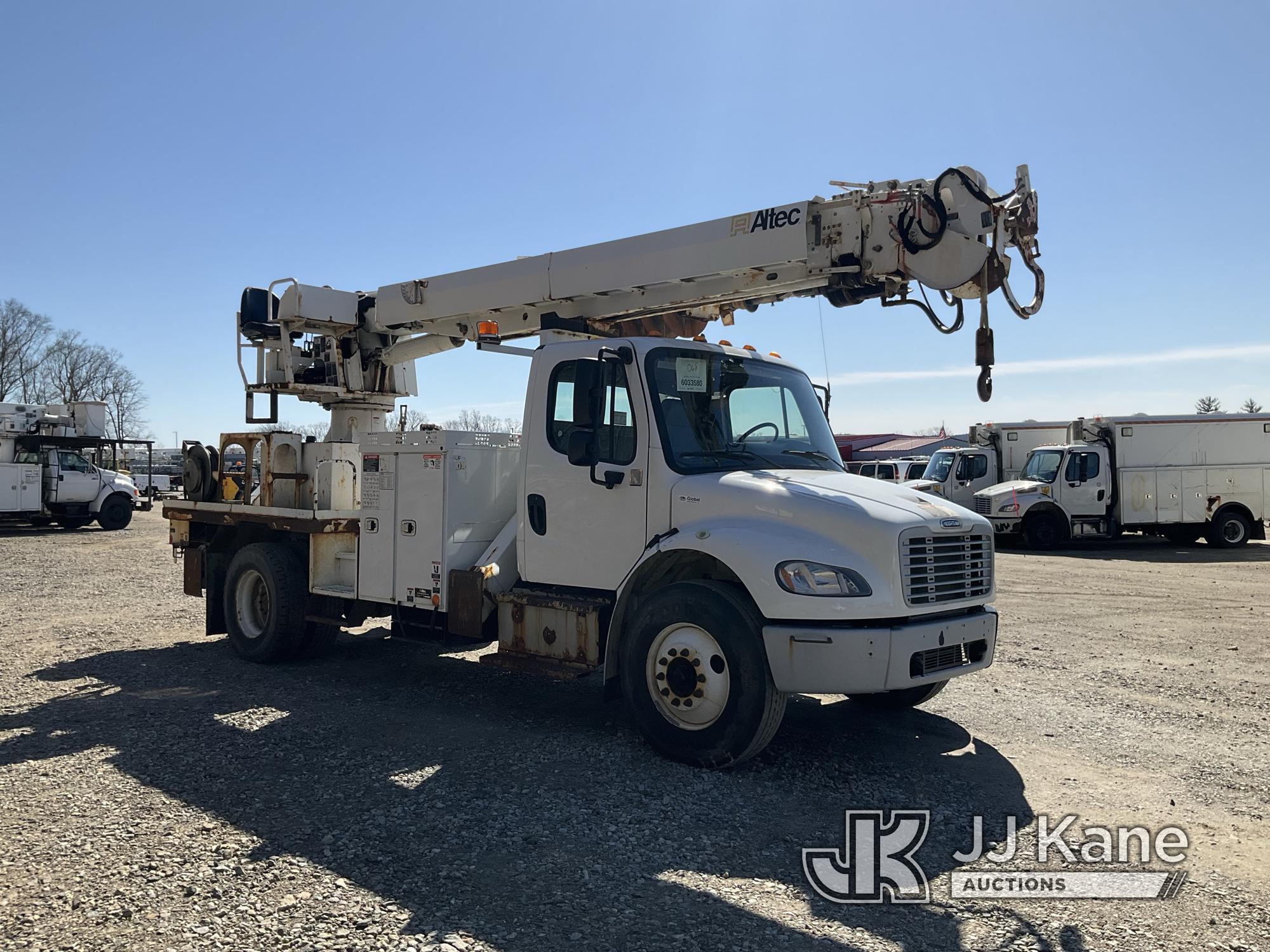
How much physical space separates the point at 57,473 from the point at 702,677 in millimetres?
26829

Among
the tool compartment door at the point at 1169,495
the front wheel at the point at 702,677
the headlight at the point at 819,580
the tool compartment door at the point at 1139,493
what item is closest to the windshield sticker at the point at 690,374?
the front wheel at the point at 702,677

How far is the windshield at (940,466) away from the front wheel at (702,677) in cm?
2138

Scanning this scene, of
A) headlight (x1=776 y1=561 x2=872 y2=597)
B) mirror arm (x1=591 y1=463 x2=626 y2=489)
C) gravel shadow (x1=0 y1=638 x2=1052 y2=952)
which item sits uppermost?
mirror arm (x1=591 y1=463 x2=626 y2=489)

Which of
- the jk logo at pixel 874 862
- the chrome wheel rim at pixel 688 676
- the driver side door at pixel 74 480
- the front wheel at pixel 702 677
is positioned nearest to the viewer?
the jk logo at pixel 874 862

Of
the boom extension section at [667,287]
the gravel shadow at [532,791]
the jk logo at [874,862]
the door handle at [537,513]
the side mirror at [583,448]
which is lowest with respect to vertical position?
the jk logo at [874,862]

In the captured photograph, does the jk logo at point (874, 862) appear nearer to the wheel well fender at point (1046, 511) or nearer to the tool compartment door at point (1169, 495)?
the wheel well fender at point (1046, 511)

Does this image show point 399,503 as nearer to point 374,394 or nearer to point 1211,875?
point 374,394

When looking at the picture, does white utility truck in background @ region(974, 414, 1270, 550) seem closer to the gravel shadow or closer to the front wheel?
the gravel shadow

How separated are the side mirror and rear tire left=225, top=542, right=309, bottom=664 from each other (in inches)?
147

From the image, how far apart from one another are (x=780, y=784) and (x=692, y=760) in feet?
1.73

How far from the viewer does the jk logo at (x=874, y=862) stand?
418 centimetres

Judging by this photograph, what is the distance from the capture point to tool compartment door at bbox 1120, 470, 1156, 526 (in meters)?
22.3

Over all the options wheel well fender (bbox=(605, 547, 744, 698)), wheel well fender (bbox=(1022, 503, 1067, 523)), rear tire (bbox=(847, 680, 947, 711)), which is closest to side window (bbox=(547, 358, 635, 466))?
wheel well fender (bbox=(605, 547, 744, 698))

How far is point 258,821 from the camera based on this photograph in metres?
4.84
